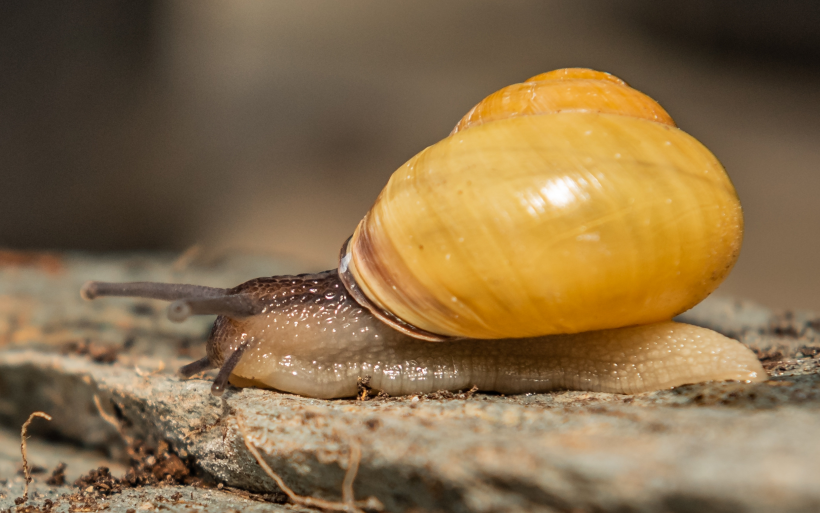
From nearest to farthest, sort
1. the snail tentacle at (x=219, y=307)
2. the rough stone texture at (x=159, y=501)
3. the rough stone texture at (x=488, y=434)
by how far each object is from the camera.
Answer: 1. the rough stone texture at (x=488, y=434)
2. the rough stone texture at (x=159, y=501)
3. the snail tentacle at (x=219, y=307)

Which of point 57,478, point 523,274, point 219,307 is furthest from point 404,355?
point 57,478

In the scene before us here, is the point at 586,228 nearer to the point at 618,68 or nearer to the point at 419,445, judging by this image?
the point at 419,445

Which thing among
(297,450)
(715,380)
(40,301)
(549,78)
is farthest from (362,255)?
(40,301)

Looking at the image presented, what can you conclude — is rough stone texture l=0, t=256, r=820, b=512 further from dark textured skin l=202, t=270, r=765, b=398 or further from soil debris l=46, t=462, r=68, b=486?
soil debris l=46, t=462, r=68, b=486

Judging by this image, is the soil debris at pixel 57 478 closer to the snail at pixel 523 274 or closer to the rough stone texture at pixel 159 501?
the rough stone texture at pixel 159 501

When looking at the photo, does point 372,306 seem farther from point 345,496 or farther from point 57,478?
point 57,478

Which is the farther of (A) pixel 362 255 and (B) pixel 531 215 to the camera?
(A) pixel 362 255

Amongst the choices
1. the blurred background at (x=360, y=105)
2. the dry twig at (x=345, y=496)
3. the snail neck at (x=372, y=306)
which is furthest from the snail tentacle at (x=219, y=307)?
the blurred background at (x=360, y=105)
